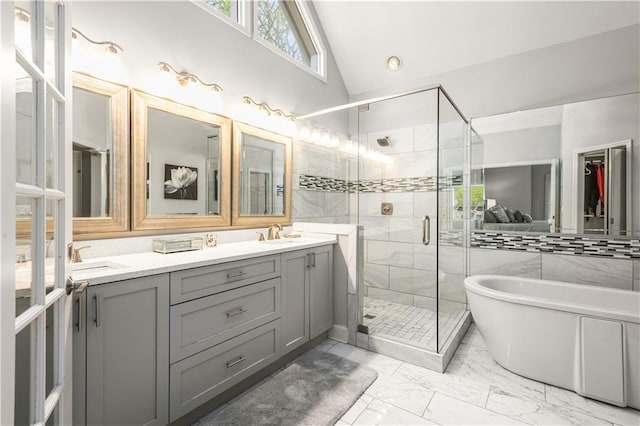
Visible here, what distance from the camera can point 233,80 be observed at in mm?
2566

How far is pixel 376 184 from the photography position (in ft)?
10.1

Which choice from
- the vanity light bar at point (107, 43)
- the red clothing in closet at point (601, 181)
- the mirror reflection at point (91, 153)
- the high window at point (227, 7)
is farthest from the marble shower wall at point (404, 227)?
the vanity light bar at point (107, 43)

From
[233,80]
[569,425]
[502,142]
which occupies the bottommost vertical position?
[569,425]

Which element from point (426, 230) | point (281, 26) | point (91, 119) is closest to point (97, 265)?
point (91, 119)

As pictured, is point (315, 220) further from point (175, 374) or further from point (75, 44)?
point (75, 44)

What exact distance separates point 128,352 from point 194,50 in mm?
2045

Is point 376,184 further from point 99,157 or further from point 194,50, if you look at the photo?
point 99,157

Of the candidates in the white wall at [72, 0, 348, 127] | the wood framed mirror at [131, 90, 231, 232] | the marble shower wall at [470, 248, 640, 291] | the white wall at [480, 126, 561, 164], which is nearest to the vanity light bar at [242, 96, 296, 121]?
the white wall at [72, 0, 348, 127]

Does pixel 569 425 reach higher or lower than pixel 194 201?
lower

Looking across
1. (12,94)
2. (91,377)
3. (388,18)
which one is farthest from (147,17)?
(388,18)

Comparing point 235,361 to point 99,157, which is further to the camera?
point 235,361

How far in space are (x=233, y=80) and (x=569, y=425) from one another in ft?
10.7

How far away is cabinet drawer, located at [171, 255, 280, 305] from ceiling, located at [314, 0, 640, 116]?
279cm

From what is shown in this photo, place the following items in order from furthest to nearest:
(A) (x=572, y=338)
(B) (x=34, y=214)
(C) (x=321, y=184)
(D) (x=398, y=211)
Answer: (C) (x=321, y=184), (D) (x=398, y=211), (A) (x=572, y=338), (B) (x=34, y=214)
